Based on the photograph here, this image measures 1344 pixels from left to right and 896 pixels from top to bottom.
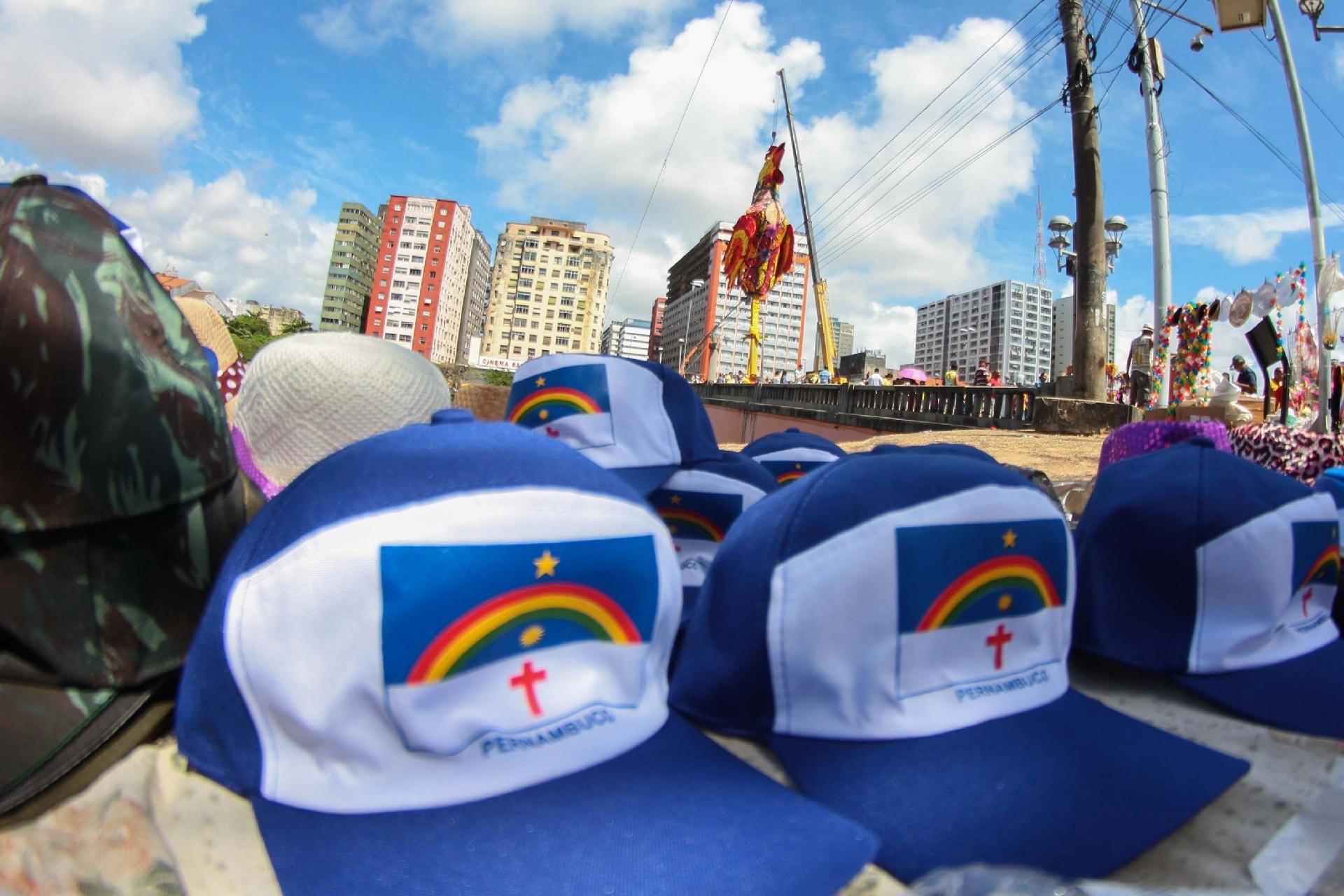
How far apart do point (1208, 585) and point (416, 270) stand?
8066 cm

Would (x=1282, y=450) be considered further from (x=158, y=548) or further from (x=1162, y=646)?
(x=158, y=548)

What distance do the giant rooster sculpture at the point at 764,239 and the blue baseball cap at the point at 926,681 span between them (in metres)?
19.7

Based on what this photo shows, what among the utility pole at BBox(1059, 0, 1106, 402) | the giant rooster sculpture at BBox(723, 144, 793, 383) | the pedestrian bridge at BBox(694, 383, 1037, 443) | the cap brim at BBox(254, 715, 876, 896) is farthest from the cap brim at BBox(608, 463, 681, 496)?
the giant rooster sculpture at BBox(723, 144, 793, 383)

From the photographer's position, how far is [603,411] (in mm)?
1656

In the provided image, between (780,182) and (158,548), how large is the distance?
21188 millimetres

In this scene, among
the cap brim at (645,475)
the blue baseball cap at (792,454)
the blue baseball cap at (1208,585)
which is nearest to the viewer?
the blue baseball cap at (1208,585)


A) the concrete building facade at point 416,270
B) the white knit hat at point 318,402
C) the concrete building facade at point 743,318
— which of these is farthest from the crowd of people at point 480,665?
the concrete building facade at point 416,270

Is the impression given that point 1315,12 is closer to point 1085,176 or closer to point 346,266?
point 1085,176

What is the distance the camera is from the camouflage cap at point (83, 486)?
79 cm

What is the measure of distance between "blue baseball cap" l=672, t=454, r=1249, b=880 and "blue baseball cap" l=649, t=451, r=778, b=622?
0.51m

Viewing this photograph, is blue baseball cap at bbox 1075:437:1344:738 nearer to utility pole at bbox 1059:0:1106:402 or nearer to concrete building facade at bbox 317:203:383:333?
utility pole at bbox 1059:0:1106:402

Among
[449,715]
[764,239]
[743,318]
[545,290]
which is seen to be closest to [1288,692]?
[449,715]

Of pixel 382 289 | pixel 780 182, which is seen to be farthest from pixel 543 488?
pixel 382 289

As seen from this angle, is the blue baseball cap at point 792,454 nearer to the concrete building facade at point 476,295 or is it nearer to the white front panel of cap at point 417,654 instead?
the white front panel of cap at point 417,654
